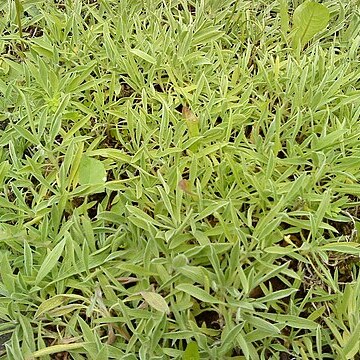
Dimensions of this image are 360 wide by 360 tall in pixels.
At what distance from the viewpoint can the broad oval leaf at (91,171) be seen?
4.51 feet

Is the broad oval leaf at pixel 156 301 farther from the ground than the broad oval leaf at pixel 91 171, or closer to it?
closer to it

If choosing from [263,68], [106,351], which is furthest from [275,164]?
[106,351]

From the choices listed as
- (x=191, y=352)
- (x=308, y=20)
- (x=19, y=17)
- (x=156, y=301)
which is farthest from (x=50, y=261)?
(x=308, y=20)

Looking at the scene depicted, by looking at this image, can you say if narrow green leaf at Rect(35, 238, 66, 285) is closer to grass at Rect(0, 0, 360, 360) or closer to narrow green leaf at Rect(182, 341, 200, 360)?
grass at Rect(0, 0, 360, 360)

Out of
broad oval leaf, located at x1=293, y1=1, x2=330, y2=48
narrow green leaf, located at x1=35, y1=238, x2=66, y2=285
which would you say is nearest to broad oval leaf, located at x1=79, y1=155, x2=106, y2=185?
narrow green leaf, located at x1=35, y1=238, x2=66, y2=285

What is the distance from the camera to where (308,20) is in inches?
68.1

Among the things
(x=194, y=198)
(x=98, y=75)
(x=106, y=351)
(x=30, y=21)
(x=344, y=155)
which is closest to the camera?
(x=106, y=351)

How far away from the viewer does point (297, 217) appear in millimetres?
1332

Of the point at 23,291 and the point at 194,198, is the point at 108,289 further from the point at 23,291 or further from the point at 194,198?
the point at 194,198

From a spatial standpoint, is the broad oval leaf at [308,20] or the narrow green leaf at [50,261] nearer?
the narrow green leaf at [50,261]

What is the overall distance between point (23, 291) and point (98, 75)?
2.33 ft

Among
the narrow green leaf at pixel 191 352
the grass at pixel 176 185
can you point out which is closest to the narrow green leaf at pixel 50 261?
the grass at pixel 176 185

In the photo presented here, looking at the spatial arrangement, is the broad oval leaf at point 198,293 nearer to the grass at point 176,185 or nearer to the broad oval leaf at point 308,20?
the grass at point 176,185

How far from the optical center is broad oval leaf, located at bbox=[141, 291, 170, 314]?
1120 millimetres
